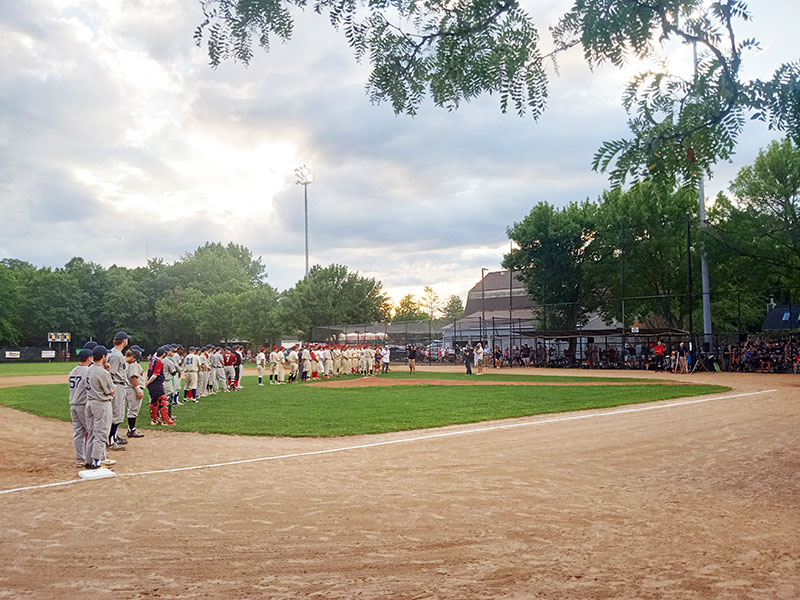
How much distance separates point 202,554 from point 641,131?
5.23 m

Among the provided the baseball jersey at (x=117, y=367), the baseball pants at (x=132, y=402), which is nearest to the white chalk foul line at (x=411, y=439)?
the baseball jersey at (x=117, y=367)

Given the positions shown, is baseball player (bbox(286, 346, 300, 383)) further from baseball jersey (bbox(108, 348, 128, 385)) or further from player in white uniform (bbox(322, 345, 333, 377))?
baseball jersey (bbox(108, 348, 128, 385))

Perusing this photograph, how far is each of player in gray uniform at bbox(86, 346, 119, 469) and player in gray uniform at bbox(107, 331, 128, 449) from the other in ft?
6.53

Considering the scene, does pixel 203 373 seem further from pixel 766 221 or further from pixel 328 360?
pixel 766 221

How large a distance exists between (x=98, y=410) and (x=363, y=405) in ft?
33.3

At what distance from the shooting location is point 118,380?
1238 centimetres

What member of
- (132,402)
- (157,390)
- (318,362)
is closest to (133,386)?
(132,402)

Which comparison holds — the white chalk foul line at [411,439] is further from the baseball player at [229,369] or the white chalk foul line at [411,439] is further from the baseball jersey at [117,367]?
the baseball player at [229,369]

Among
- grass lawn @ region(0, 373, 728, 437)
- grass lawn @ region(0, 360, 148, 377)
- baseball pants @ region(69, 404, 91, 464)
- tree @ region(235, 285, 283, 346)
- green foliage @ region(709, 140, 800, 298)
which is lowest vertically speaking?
grass lawn @ region(0, 360, 148, 377)

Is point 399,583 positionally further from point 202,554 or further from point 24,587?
point 24,587

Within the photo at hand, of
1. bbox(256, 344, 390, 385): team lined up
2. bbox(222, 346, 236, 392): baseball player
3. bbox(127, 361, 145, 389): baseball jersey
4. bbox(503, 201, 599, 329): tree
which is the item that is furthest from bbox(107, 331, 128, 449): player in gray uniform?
bbox(503, 201, 599, 329): tree

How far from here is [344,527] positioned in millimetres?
6375

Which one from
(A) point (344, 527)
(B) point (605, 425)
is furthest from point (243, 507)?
(B) point (605, 425)

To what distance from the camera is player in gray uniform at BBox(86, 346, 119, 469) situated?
977cm
